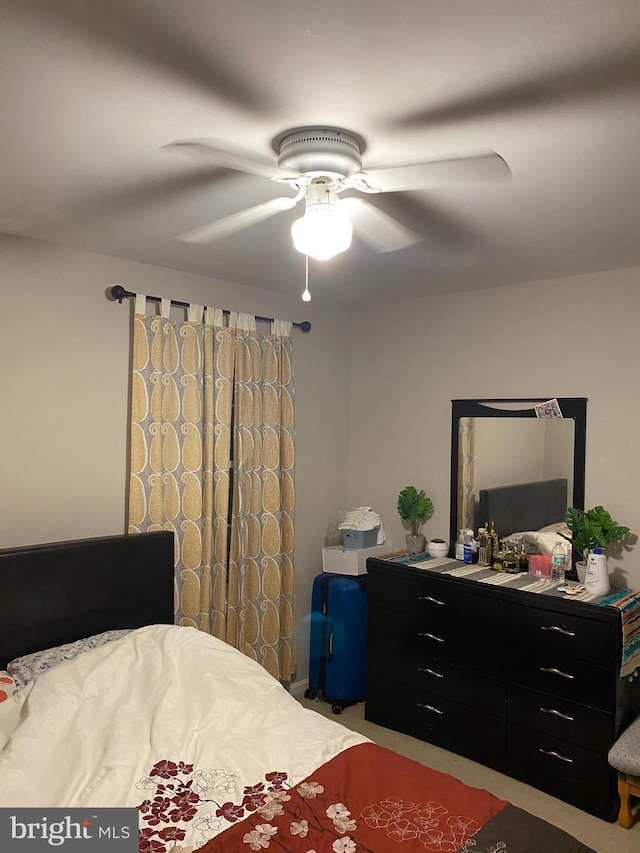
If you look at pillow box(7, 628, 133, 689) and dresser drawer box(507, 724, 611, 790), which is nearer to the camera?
pillow box(7, 628, 133, 689)

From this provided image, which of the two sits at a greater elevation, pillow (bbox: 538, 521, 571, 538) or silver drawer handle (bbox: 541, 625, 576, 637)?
pillow (bbox: 538, 521, 571, 538)

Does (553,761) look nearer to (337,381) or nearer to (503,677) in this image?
(503,677)

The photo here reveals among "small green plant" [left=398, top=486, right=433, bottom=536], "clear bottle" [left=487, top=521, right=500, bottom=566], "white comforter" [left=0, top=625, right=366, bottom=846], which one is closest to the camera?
"white comforter" [left=0, top=625, right=366, bottom=846]

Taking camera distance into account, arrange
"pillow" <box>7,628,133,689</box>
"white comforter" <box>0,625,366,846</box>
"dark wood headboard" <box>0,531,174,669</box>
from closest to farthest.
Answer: "white comforter" <box>0,625,366,846</box> < "pillow" <box>7,628,133,689</box> < "dark wood headboard" <box>0,531,174,669</box>

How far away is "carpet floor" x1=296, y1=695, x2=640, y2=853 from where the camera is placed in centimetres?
273

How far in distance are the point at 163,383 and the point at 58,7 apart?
2.23 metres

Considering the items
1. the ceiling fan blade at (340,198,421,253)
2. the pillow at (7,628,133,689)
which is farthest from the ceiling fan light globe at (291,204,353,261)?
the pillow at (7,628,133,689)

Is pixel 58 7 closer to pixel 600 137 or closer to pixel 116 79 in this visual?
pixel 116 79

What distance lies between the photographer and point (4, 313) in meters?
2.92

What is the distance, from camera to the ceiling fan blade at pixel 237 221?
2027mm

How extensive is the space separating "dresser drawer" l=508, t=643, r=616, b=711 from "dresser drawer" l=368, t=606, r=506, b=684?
101 millimetres

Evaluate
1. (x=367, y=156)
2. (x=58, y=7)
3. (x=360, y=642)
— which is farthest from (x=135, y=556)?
(x=58, y=7)

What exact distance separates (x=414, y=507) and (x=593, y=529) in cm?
114

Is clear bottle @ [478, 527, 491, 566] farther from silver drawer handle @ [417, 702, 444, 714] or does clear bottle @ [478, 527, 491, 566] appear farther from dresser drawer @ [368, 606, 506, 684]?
silver drawer handle @ [417, 702, 444, 714]
